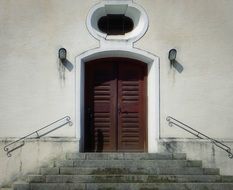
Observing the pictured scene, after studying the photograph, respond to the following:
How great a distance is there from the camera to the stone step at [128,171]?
909 cm

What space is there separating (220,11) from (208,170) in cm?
363

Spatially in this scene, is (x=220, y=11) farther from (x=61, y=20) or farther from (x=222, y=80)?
(x=61, y=20)

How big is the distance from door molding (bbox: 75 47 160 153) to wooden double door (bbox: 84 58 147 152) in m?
0.30

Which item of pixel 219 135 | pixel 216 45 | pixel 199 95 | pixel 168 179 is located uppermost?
pixel 216 45

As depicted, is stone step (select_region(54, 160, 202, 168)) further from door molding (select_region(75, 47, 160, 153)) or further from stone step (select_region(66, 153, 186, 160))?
door molding (select_region(75, 47, 160, 153))

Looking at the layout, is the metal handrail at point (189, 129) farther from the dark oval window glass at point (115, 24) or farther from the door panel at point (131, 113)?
the dark oval window glass at point (115, 24)

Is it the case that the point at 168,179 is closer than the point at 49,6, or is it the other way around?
the point at 168,179

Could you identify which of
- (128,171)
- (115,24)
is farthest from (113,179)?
(115,24)

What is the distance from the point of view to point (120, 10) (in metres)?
11.0

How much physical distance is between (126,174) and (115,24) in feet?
12.6

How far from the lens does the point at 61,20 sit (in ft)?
34.8

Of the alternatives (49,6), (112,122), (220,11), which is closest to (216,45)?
(220,11)

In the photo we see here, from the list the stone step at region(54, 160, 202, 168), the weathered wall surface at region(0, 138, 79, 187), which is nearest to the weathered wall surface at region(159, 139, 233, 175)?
the stone step at region(54, 160, 202, 168)

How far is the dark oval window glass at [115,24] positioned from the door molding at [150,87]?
0.65 meters
